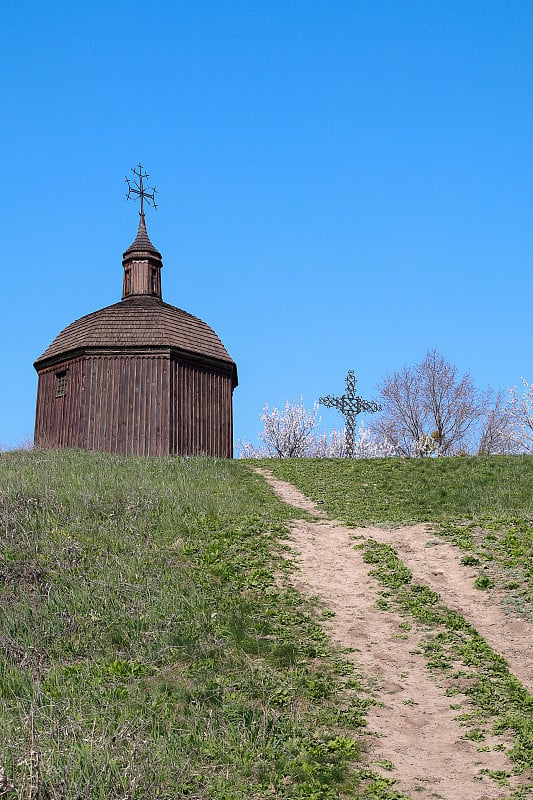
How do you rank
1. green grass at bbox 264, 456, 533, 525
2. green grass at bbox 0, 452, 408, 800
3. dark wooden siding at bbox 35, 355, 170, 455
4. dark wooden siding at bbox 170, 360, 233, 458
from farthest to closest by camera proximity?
1. dark wooden siding at bbox 170, 360, 233, 458
2. dark wooden siding at bbox 35, 355, 170, 455
3. green grass at bbox 264, 456, 533, 525
4. green grass at bbox 0, 452, 408, 800

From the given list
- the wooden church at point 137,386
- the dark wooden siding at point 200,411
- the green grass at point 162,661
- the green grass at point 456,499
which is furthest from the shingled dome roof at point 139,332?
the green grass at point 162,661

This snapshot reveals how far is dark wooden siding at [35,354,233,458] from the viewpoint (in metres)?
24.5

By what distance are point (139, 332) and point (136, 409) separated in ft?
8.38

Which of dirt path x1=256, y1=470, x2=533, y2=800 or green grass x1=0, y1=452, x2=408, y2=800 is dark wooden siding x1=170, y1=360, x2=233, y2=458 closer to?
green grass x1=0, y1=452, x2=408, y2=800

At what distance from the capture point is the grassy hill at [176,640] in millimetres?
7109

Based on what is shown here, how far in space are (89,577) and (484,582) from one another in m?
5.56

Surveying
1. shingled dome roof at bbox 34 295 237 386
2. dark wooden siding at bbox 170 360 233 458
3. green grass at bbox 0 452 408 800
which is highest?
shingled dome roof at bbox 34 295 237 386

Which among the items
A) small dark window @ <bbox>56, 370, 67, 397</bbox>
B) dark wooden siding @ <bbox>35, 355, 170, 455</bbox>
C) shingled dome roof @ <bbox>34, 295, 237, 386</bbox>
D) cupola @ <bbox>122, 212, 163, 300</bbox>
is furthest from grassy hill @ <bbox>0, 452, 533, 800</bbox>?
cupola @ <bbox>122, 212, 163, 300</bbox>

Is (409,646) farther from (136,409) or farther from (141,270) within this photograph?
(141,270)

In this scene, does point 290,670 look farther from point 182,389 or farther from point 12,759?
point 182,389

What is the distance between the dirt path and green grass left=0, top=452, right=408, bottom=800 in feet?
1.04

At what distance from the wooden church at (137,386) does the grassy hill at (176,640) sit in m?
6.91

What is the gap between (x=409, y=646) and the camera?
9.95 m

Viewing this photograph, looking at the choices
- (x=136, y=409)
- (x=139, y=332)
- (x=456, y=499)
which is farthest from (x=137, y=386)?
(x=456, y=499)
